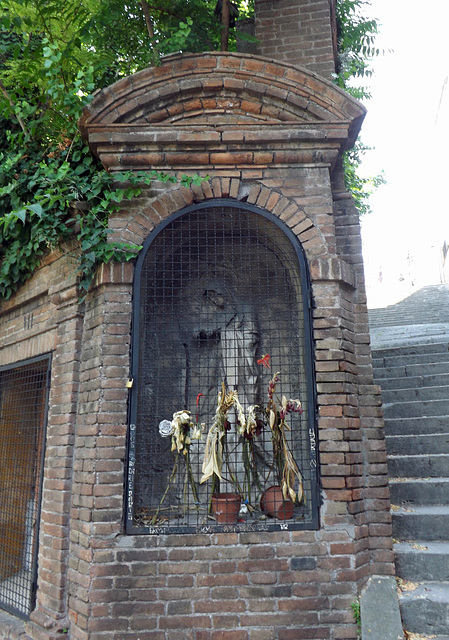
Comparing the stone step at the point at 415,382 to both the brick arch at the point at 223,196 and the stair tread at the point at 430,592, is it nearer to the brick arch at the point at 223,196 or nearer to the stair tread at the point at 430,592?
the stair tread at the point at 430,592

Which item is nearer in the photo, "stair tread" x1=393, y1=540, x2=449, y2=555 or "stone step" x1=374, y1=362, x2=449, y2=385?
"stair tread" x1=393, y1=540, x2=449, y2=555

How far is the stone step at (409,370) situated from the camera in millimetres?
6146

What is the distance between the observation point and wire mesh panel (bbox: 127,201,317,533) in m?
3.72

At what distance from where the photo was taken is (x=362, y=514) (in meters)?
3.68

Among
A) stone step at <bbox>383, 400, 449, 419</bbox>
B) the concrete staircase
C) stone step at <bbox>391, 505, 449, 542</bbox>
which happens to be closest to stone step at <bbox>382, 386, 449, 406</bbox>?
the concrete staircase

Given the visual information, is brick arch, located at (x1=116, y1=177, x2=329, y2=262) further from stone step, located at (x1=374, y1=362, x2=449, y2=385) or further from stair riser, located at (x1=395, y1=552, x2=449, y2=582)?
stone step, located at (x1=374, y1=362, x2=449, y2=385)

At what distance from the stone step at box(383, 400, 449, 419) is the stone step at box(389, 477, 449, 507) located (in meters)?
1.07

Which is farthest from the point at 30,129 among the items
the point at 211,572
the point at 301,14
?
the point at 211,572

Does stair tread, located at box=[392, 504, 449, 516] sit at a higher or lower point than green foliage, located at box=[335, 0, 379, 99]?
lower

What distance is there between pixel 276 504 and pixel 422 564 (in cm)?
119

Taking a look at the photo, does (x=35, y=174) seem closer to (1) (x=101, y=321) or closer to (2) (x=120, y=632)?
(1) (x=101, y=321)

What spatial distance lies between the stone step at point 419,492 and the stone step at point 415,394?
1.37 metres

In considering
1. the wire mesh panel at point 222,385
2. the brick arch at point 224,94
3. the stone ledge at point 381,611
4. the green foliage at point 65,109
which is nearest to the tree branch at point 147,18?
the green foliage at point 65,109

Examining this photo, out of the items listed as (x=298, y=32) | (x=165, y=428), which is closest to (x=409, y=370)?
(x=165, y=428)
